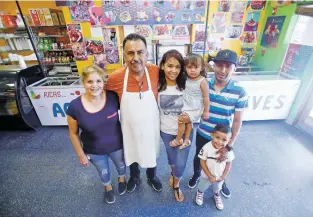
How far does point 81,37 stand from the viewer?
11.4ft

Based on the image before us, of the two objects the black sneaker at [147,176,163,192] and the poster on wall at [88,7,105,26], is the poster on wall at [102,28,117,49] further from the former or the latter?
the black sneaker at [147,176,163,192]

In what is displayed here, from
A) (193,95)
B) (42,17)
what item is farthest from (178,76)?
(42,17)

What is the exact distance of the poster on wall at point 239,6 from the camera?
11.0ft

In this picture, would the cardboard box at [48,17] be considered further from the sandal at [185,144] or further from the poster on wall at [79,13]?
the sandal at [185,144]

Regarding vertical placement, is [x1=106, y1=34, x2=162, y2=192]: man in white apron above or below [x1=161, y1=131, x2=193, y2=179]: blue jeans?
above

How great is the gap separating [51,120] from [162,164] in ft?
7.47

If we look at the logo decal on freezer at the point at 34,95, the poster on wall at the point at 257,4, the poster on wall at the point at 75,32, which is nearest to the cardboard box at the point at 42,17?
the poster on wall at the point at 75,32

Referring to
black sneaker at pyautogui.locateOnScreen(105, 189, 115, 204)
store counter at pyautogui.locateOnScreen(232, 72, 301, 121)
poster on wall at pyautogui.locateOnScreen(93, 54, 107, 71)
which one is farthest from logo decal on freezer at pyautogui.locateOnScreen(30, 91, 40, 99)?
store counter at pyautogui.locateOnScreen(232, 72, 301, 121)

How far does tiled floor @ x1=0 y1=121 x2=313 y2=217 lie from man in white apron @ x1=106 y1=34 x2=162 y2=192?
2.63 feet

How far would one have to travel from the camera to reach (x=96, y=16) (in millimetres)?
3289

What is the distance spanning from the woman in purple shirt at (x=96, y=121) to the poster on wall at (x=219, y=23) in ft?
10.4

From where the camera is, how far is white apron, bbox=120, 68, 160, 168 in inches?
52.1

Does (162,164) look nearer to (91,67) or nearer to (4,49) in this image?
(91,67)

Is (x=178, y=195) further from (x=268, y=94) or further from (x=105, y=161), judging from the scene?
(x=268, y=94)
